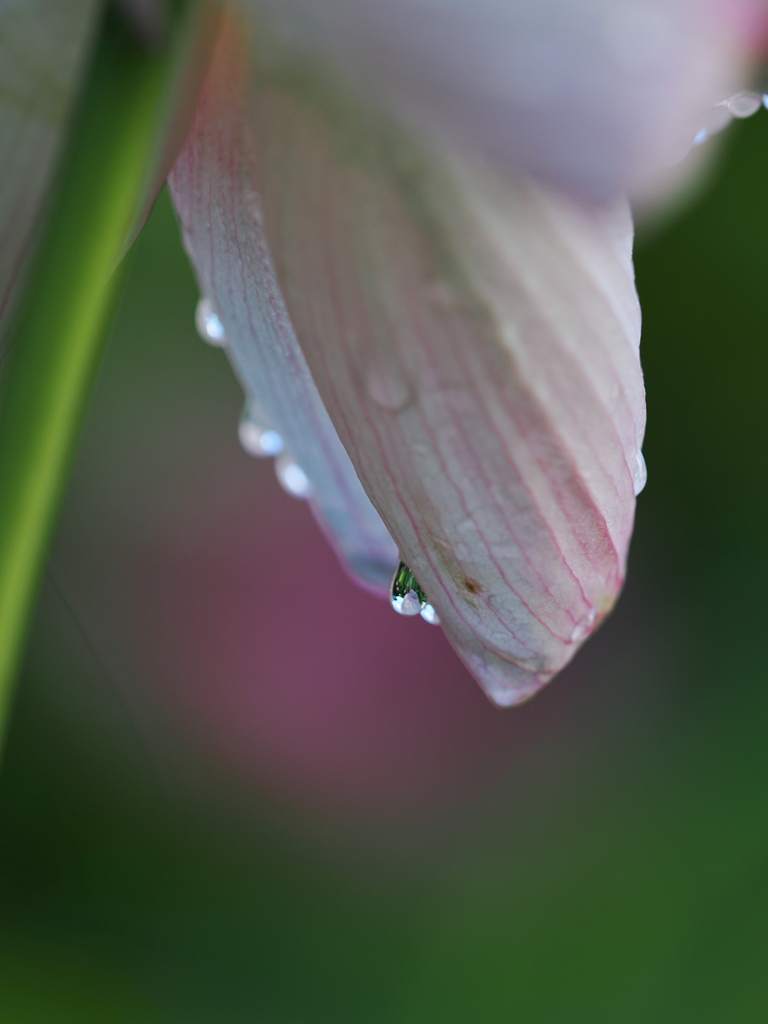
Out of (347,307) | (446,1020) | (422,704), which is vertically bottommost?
(446,1020)

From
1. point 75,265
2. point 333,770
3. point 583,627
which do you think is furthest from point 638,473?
point 333,770

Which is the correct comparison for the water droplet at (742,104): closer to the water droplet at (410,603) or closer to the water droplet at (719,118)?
the water droplet at (719,118)

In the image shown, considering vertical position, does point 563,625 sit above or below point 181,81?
below

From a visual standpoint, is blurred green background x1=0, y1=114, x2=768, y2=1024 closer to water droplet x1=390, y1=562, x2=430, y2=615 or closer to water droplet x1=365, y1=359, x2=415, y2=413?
water droplet x1=390, y1=562, x2=430, y2=615

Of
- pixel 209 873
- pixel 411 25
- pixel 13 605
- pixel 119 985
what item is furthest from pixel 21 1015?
pixel 411 25

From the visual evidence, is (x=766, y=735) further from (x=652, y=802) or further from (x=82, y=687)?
(x=82, y=687)

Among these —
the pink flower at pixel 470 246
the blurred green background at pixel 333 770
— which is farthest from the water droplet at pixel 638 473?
the blurred green background at pixel 333 770
